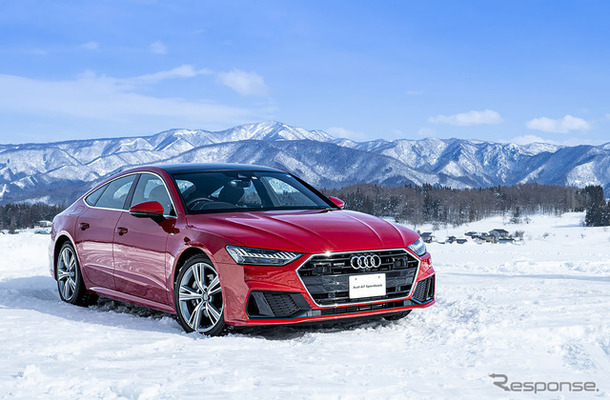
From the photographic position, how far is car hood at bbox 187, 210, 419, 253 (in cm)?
464

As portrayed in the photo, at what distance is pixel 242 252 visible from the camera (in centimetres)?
464

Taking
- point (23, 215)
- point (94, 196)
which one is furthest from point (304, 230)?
point (23, 215)

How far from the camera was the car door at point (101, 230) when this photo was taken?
620 cm

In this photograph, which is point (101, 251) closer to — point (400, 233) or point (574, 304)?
point (400, 233)

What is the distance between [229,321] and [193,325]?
1.59ft

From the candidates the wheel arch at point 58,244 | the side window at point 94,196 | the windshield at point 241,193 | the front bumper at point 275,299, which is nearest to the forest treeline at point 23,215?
the wheel arch at point 58,244

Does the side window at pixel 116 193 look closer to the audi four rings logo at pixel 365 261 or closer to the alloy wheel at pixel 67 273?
the alloy wheel at pixel 67 273

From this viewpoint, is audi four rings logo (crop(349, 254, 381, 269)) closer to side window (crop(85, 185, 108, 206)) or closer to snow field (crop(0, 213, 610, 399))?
snow field (crop(0, 213, 610, 399))

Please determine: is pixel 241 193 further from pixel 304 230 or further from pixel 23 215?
pixel 23 215

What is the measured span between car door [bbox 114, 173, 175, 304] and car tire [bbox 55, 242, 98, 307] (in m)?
0.94

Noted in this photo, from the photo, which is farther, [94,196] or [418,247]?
[94,196]

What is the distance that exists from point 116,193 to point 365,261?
3046 millimetres

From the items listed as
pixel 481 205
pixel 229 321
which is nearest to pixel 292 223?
pixel 229 321

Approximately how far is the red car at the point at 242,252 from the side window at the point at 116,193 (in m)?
0.02
